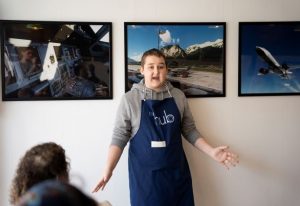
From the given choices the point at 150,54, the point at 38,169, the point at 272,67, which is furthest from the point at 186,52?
the point at 38,169

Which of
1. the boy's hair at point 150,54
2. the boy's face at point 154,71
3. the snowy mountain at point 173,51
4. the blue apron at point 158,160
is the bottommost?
the blue apron at point 158,160

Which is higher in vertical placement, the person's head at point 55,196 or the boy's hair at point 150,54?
the boy's hair at point 150,54

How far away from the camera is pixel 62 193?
19.3 inches

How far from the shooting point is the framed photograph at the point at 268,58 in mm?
1740

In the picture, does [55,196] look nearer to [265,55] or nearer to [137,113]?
[137,113]

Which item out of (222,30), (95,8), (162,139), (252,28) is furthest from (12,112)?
(252,28)

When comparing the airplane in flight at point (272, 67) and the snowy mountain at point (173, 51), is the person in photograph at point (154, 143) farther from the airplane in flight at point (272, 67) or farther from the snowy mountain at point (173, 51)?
the airplane in flight at point (272, 67)

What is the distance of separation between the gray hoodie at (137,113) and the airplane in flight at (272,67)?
536 mm

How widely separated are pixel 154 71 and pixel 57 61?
548 millimetres

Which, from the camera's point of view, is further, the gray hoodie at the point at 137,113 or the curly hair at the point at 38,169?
the gray hoodie at the point at 137,113

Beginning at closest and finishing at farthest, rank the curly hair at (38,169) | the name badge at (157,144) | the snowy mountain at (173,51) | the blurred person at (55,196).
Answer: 1. the blurred person at (55,196)
2. the curly hair at (38,169)
3. the name badge at (157,144)
4. the snowy mountain at (173,51)

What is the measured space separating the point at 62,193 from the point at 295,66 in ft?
5.47

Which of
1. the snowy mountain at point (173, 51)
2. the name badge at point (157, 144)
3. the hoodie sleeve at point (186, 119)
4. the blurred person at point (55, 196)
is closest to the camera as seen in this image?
the blurred person at point (55, 196)

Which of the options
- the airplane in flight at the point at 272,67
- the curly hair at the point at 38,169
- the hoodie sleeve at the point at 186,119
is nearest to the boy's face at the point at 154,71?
the hoodie sleeve at the point at 186,119
